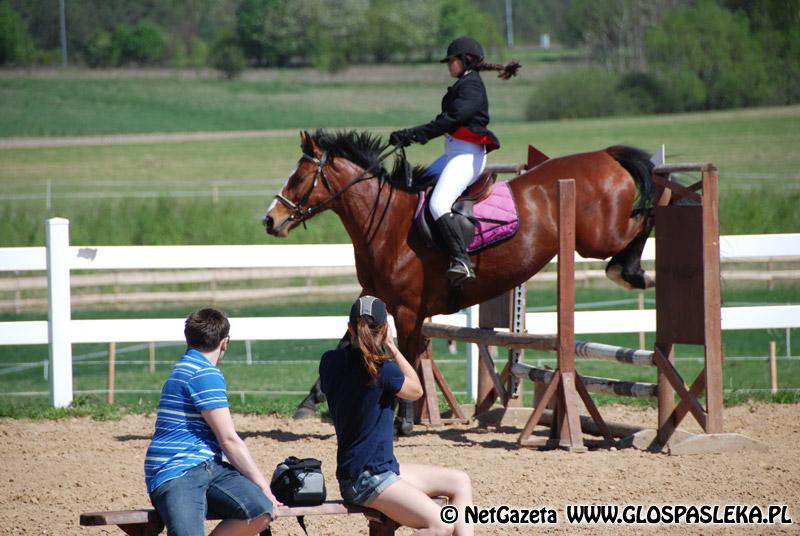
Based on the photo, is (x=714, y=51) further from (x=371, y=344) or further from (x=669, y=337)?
(x=371, y=344)

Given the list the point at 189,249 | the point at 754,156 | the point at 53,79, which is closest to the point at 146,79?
the point at 53,79

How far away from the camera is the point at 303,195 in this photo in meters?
8.80

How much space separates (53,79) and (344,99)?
50.7ft

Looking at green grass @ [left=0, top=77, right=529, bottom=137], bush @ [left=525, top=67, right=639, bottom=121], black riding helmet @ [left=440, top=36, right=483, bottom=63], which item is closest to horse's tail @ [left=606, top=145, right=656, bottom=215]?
black riding helmet @ [left=440, top=36, right=483, bottom=63]

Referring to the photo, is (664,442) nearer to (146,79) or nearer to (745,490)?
(745,490)

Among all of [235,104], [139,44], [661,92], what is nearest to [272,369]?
[139,44]

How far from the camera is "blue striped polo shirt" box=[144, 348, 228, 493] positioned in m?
4.87

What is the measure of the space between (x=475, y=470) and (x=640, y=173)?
301 centimetres

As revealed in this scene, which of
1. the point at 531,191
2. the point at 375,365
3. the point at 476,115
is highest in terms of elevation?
the point at 476,115

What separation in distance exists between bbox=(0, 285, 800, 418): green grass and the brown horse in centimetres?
203

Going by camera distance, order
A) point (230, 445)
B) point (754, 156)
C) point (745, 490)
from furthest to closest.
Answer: point (754, 156), point (745, 490), point (230, 445)

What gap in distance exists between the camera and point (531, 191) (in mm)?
8898

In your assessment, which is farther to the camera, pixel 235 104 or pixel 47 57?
pixel 235 104

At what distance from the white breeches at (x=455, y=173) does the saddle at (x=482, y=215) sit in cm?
8
